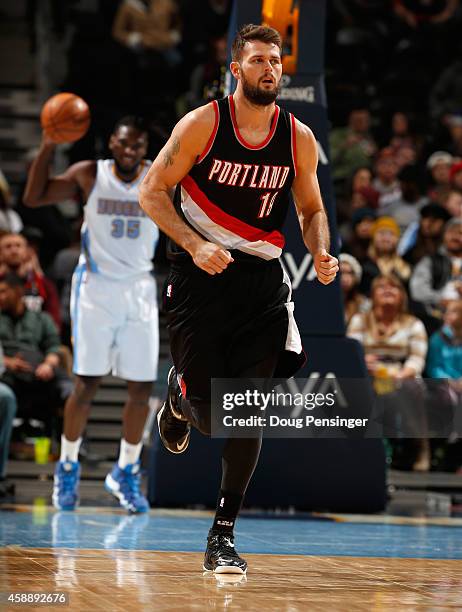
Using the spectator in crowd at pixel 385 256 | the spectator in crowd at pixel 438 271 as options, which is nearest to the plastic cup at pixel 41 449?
the spectator in crowd at pixel 385 256

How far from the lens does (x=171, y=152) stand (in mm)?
5250

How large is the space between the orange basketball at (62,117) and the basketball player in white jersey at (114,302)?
0.30 metres

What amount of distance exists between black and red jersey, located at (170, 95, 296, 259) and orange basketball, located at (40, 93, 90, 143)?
2.53 m

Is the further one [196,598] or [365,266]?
[365,266]

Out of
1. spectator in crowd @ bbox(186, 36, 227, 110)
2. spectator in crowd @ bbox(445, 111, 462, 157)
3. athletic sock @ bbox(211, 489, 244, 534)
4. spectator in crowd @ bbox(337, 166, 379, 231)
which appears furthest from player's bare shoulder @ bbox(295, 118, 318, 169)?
spectator in crowd @ bbox(445, 111, 462, 157)

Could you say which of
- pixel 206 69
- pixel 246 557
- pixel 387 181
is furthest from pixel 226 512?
pixel 206 69

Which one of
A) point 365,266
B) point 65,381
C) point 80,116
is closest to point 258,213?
point 80,116

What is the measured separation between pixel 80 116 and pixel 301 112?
56.9 inches

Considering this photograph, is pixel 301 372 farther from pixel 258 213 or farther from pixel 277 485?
pixel 258 213

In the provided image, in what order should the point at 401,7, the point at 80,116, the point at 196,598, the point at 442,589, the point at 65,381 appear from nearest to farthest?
the point at 196,598 < the point at 442,589 < the point at 80,116 < the point at 65,381 < the point at 401,7

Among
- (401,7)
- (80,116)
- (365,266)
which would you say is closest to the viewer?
(80,116)

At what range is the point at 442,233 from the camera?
1222cm

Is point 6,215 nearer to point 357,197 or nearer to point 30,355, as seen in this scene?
point 30,355

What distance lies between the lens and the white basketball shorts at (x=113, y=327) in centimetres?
791
